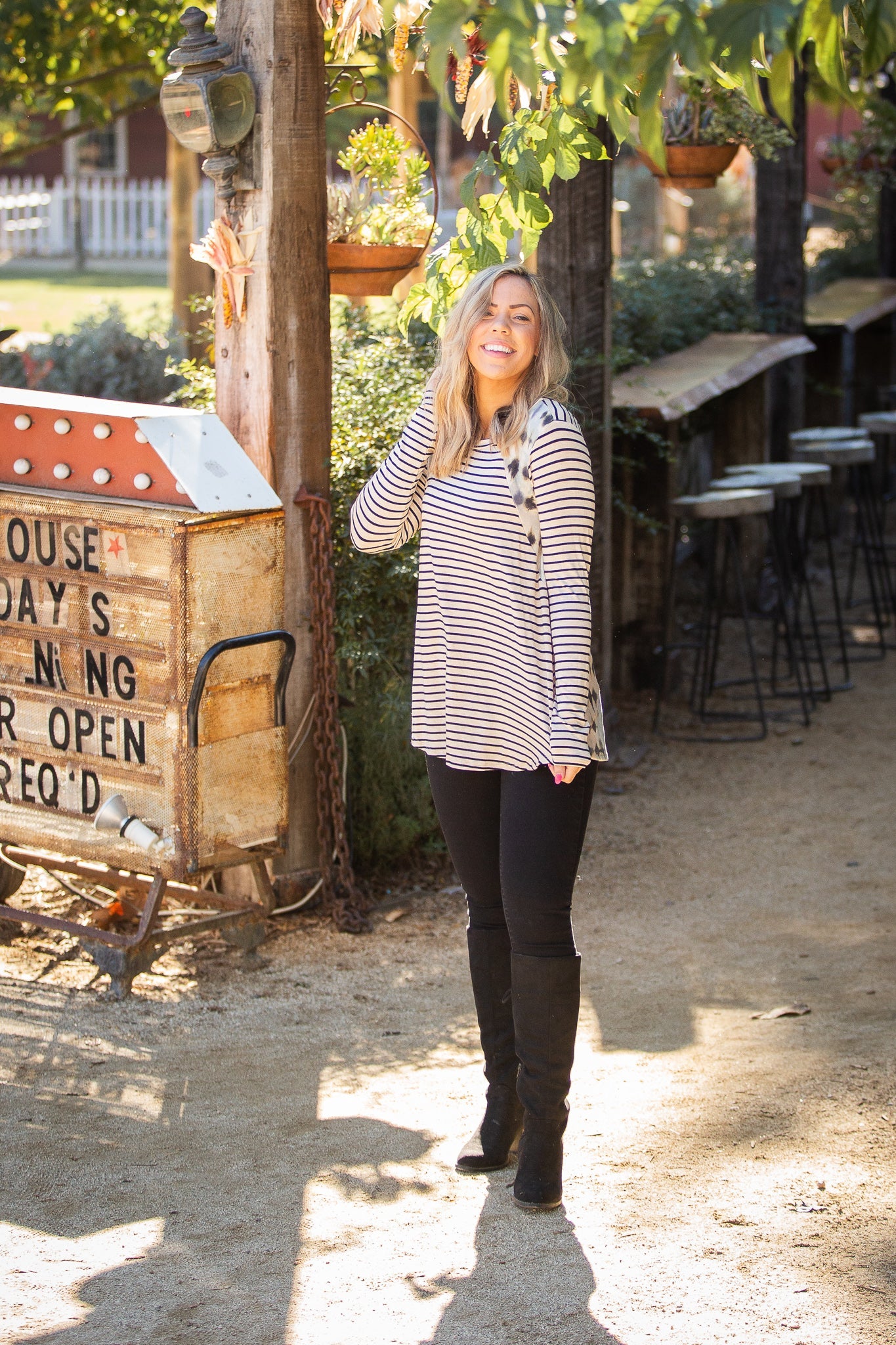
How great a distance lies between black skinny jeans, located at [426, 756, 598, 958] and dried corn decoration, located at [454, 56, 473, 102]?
1.64m

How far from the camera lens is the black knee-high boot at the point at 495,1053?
10.9 ft

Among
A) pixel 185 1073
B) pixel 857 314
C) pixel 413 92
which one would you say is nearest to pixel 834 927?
pixel 185 1073

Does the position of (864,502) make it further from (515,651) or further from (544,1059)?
(544,1059)

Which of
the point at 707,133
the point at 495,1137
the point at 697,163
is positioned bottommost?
the point at 495,1137

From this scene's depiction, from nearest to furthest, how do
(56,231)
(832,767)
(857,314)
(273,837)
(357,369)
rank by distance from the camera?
(273,837) → (357,369) → (832,767) → (857,314) → (56,231)

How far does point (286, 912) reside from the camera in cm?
508

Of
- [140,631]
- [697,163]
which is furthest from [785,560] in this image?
[140,631]

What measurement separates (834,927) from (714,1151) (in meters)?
1.72

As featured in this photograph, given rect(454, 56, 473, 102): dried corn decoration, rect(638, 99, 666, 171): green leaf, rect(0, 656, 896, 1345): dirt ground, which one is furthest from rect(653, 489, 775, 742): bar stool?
rect(638, 99, 666, 171): green leaf

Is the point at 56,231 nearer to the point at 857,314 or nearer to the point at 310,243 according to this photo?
the point at 857,314

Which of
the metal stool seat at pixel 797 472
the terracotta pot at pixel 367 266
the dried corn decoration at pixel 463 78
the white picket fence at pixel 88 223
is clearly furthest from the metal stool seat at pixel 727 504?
the white picket fence at pixel 88 223

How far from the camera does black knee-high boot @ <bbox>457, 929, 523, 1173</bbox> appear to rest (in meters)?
3.32

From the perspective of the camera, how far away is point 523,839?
3066 mm

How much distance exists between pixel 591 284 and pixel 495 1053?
12.4ft
